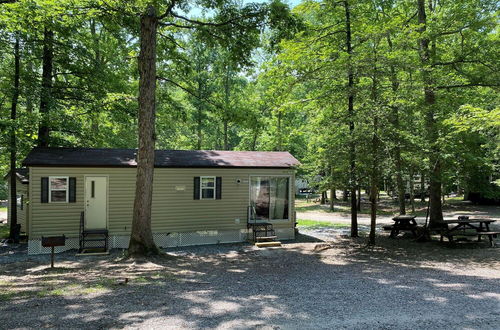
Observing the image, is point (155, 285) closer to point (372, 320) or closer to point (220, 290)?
point (220, 290)

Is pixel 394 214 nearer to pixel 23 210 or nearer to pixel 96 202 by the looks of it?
pixel 96 202

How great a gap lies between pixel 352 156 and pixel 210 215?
545 cm

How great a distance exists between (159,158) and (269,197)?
441cm

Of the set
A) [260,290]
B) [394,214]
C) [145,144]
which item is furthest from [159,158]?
[394,214]

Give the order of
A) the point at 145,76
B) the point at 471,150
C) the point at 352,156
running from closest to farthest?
the point at 145,76, the point at 352,156, the point at 471,150

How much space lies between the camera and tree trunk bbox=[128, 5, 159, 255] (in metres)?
10.2

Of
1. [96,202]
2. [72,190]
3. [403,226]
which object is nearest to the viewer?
[72,190]

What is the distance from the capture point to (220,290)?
695 centimetres

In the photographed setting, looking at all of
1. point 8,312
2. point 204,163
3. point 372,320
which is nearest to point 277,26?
point 204,163

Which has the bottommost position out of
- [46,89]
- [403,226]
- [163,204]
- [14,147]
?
[403,226]

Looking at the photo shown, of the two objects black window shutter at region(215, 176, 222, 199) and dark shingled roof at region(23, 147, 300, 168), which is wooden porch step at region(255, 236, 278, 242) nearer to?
black window shutter at region(215, 176, 222, 199)

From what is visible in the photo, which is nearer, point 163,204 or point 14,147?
point 163,204

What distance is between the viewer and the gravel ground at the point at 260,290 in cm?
524

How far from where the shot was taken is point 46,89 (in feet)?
45.4
